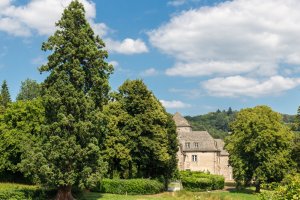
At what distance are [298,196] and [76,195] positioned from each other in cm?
3235

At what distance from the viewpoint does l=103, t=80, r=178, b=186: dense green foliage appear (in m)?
46.1

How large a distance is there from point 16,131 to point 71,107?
52.8ft

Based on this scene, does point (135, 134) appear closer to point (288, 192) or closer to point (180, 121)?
point (288, 192)

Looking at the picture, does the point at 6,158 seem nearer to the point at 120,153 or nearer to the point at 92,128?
the point at 120,153

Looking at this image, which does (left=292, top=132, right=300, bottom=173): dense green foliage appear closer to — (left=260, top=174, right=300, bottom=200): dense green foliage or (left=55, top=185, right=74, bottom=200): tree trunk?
(left=55, top=185, right=74, bottom=200): tree trunk

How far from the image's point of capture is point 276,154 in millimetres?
52312

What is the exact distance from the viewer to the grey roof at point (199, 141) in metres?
80.9

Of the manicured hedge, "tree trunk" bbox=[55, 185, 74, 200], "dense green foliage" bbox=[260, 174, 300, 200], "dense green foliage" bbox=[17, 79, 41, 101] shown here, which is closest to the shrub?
"tree trunk" bbox=[55, 185, 74, 200]

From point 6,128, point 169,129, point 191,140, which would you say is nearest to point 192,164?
point 191,140

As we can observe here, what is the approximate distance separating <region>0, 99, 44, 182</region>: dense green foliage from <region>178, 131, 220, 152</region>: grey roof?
129 ft

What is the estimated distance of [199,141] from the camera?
81812 mm

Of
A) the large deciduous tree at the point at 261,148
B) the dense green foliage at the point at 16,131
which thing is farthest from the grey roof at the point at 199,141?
the dense green foliage at the point at 16,131

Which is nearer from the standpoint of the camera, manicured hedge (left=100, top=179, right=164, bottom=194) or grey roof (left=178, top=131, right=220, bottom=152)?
manicured hedge (left=100, top=179, right=164, bottom=194)

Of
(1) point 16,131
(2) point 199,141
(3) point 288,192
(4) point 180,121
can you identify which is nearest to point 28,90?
Result: (4) point 180,121
